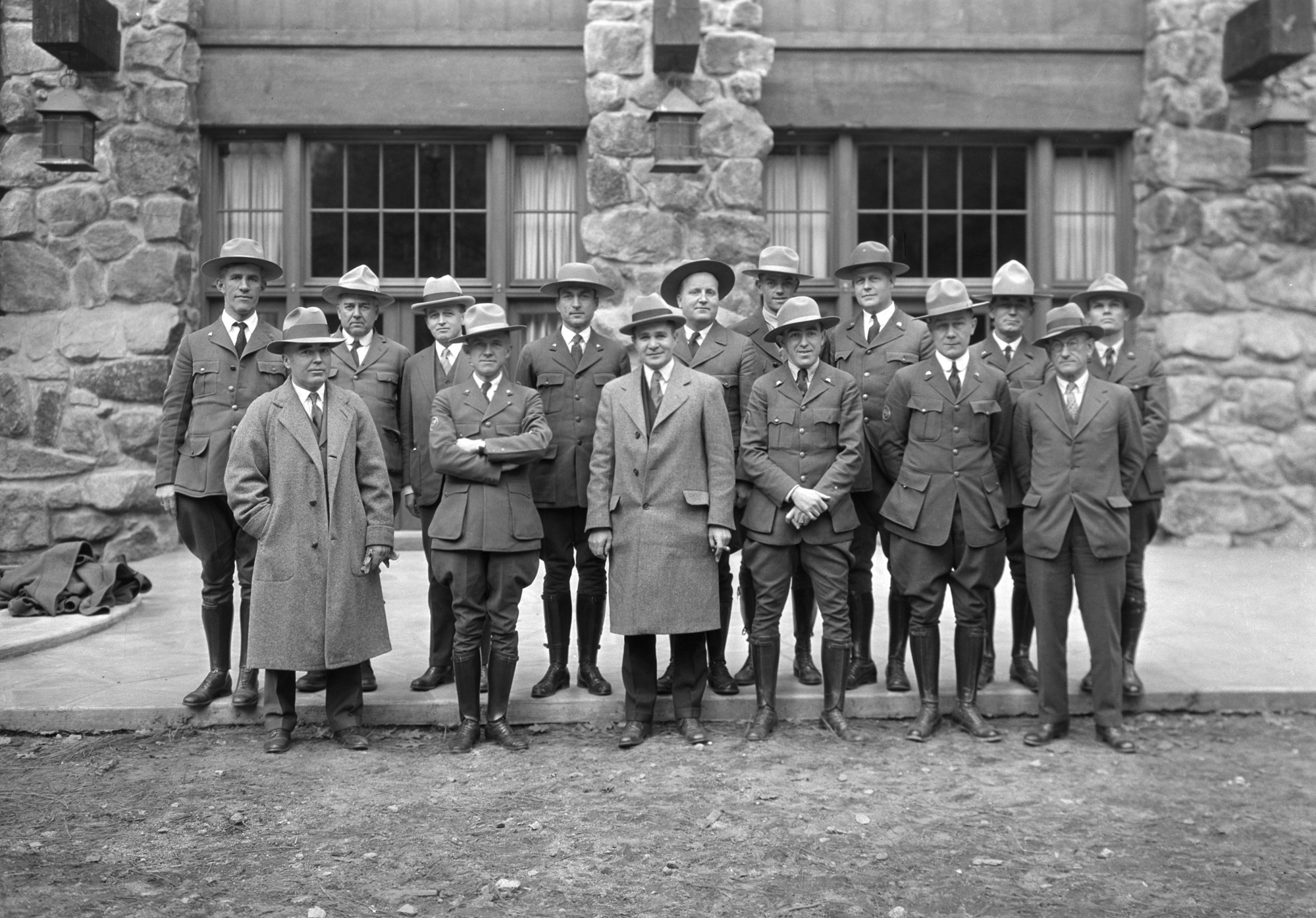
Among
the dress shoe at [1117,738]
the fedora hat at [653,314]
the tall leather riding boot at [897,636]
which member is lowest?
the dress shoe at [1117,738]

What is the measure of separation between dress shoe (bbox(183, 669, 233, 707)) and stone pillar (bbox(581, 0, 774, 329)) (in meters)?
4.78

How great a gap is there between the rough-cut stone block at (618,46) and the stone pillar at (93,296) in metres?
3.21

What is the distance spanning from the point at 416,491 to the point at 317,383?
97 centimetres

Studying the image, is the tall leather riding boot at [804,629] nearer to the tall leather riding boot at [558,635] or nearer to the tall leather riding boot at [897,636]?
the tall leather riding boot at [897,636]

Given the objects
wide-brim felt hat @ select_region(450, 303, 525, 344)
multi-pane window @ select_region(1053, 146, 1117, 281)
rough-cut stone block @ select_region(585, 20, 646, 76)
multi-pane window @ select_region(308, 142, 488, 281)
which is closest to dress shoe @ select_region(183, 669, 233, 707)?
wide-brim felt hat @ select_region(450, 303, 525, 344)

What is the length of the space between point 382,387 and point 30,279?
15.9 ft

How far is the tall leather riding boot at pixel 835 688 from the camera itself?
225 inches

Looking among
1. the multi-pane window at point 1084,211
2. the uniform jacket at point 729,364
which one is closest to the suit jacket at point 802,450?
the uniform jacket at point 729,364

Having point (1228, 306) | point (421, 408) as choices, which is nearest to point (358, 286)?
point (421, 408)

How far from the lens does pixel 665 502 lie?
569 centimetres

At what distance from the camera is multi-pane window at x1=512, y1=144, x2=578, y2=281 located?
34.4 ft

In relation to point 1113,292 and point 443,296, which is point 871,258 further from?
point 443,296

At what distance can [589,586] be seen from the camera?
6.15 m

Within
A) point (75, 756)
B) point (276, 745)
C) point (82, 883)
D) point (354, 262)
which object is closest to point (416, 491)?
point (276, 745)
